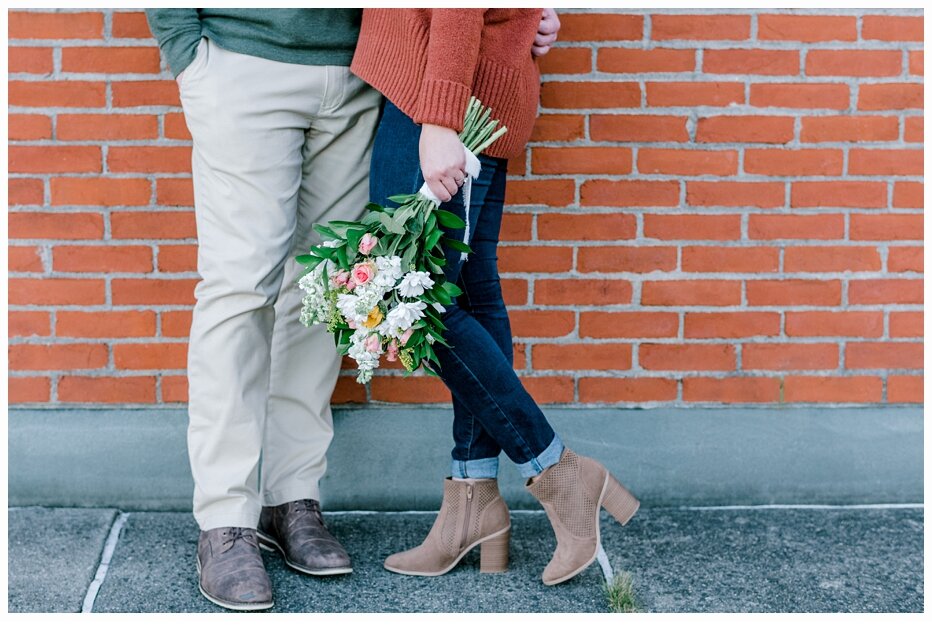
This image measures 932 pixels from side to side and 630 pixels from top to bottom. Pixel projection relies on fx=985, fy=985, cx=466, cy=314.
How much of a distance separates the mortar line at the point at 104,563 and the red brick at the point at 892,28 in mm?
2388

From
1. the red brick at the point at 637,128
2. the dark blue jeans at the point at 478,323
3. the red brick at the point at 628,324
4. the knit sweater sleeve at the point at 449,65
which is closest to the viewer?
the knit sweater sleeve at the point at 449,65

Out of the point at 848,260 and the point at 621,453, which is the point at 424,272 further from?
the point at 848,260

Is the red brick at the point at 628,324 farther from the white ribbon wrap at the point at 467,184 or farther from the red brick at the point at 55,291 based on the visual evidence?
the red brick at the point at 55,291

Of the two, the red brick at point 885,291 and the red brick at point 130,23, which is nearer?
the red brick at point 130,23

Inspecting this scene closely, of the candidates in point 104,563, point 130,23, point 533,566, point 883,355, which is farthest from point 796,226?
point 104,563

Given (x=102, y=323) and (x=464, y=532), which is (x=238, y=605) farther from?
(x=102, y=323)

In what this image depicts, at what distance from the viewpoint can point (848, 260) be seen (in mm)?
2758

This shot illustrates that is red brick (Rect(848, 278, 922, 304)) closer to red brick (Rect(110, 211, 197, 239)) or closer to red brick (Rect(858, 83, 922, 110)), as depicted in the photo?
red brick (Rect(858, 83, 922, 110))

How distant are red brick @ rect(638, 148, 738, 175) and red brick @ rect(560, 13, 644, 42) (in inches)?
12.6

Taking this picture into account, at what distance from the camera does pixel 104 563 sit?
7.98 feet

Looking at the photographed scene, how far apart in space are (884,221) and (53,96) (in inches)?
89.8

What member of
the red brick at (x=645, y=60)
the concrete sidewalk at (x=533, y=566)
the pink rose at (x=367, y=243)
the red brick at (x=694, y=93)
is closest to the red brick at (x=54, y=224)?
the concrete sidewalk at (x=533, y=566)

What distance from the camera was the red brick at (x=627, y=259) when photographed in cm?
274

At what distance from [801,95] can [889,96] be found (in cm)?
24
